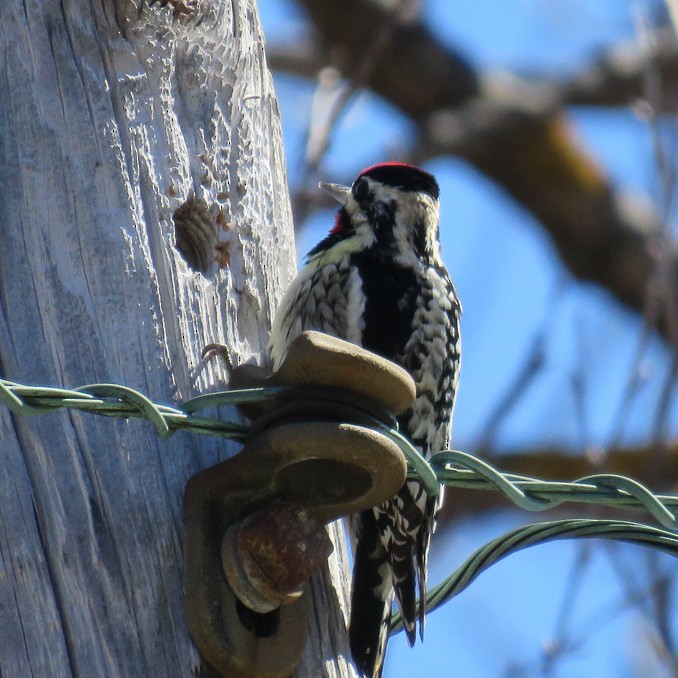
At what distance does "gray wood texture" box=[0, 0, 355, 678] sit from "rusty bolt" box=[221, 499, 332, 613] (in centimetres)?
11

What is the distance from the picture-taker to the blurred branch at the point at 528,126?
7949mm

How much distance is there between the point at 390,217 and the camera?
3.79m

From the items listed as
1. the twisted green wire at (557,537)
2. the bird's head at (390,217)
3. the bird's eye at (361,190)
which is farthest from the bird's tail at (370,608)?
the bird's eye at (361,190)

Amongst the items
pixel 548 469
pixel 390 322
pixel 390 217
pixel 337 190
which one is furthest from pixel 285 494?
pixel 548 469

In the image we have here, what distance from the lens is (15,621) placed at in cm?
212

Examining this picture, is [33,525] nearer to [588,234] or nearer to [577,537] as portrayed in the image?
[577,537]

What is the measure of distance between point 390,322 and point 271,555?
4.25 feet

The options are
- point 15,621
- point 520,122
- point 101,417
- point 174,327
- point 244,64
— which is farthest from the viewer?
point 520,122

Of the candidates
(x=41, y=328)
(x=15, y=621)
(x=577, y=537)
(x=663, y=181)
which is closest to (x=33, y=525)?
(x=15, y=621)

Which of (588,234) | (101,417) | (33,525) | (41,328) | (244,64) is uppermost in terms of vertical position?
(244,64)

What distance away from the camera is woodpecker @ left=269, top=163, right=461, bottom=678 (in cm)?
287

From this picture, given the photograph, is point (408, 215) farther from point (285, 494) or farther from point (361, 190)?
point (285, 494)

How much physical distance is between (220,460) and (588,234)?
6196mm

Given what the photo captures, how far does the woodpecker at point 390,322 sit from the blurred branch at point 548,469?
304 centimetres
